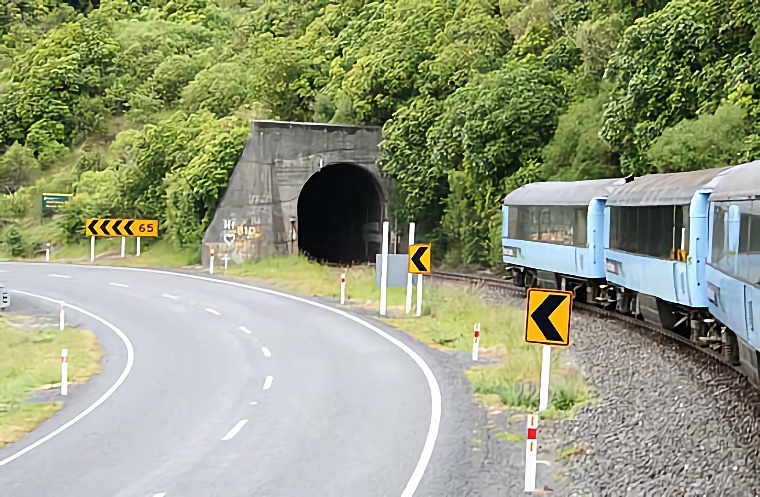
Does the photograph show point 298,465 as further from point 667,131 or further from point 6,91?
point 6,91

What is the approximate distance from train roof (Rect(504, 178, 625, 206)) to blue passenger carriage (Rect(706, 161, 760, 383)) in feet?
25.6

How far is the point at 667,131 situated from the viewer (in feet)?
83.9

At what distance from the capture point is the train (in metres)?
13.1

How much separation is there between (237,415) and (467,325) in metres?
9.90

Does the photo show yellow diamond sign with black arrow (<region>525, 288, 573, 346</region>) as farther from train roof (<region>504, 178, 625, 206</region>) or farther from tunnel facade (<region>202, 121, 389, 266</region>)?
tunnel facade (<region>202, 121, 389, 266</region>)

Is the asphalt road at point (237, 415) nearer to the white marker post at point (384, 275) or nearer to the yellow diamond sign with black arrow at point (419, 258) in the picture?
the white marker post at point (384, 275)

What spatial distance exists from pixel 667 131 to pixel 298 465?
17.1 m

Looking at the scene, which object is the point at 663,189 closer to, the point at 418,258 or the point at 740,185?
the point at 740,185

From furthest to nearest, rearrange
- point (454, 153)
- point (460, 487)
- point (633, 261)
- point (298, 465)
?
1. point (454, 153)
2. point (633, 261)
3. point (298, 465)
4. point (460, 487)

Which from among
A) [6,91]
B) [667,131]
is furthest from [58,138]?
[667,131]

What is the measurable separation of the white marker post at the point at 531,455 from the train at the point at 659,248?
3.26 meters

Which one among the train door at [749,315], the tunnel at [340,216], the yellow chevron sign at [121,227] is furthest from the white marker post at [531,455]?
the yellow chevron sign at [121,227]

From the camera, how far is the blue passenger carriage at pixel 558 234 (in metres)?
23.7

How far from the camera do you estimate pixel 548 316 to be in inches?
483
